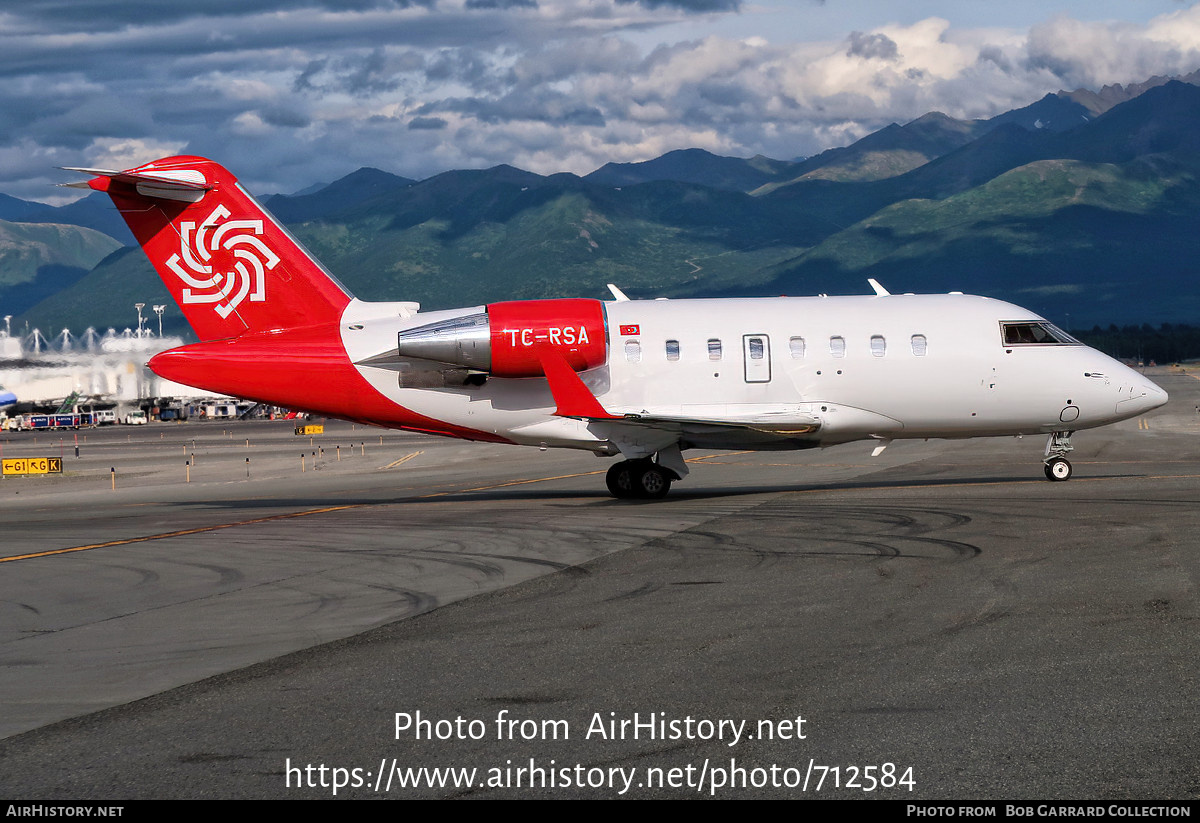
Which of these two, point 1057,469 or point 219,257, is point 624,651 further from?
point 1057,469

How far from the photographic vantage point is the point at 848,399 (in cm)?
2809

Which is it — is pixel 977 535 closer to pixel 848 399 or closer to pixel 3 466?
pixel 848 399

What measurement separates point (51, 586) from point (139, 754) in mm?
9996

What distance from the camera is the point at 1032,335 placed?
2898 centimetres

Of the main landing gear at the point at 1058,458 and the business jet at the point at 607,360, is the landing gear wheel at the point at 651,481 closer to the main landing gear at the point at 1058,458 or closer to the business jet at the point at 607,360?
the business jet at the point at 607,360

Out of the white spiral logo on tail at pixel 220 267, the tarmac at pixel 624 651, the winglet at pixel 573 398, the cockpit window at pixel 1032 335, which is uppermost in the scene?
the white spiral logo on tail at pixel 220 267

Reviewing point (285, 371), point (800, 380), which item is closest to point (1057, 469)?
point (800, 380)

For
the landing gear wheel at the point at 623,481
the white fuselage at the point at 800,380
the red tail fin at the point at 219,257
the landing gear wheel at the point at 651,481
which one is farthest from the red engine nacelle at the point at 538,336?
the red tail fin at the point at 219,257

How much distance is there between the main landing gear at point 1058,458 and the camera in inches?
1150

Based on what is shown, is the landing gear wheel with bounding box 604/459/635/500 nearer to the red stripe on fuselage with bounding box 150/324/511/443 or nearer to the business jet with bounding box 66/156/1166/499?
the business jet with bounding box 66/156/1166/499

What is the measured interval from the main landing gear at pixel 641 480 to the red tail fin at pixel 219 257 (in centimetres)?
758

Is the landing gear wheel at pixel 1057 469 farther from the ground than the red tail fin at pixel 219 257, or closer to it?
closer to it

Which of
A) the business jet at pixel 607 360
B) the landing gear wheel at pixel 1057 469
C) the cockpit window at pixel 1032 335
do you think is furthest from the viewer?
the landing gear wheel at pixel 1057 469
